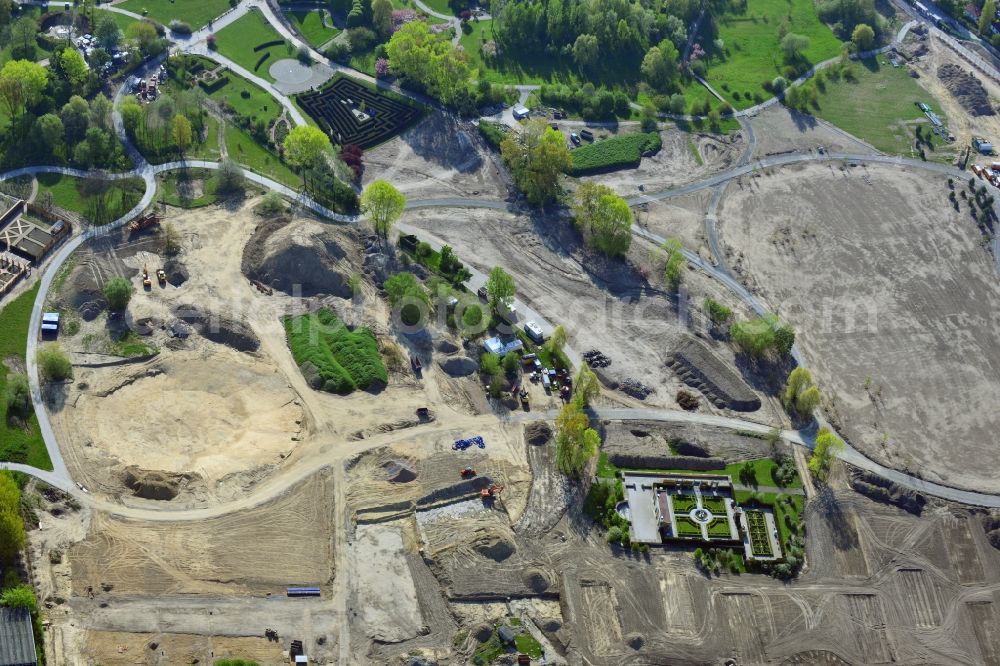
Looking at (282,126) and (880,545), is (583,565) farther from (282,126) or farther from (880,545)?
(282,126)

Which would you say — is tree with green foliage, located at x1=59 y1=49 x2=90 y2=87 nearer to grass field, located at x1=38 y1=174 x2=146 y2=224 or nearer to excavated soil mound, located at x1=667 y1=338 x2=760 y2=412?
grass field, located at x1=38 y1=174 x2=146 y2=224

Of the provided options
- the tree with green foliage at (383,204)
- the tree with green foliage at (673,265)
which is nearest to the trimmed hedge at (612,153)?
the tree with green foliage at (673,265)

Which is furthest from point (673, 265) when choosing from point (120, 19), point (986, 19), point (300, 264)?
point (120, 19)

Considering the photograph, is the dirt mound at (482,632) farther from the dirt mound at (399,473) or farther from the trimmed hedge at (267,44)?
the trimmed hedge at (267,44)

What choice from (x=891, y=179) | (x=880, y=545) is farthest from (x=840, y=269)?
(x=880, y=545)

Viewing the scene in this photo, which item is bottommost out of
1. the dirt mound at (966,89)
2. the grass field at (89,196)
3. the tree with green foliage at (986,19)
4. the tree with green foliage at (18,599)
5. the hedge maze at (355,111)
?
the tree with green foliage at (18,599)
